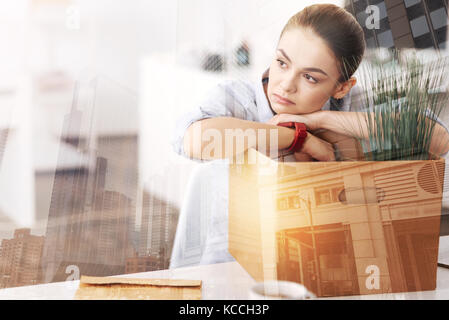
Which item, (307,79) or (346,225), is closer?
(346,225)

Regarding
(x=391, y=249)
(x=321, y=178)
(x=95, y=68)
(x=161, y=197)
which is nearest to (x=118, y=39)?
(x=95, y=68)

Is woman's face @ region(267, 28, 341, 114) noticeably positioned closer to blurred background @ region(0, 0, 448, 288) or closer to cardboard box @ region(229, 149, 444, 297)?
blurred background @ region(0, 0, 448, 288)

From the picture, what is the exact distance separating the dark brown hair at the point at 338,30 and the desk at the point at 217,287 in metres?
0.53

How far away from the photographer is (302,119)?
788 mm

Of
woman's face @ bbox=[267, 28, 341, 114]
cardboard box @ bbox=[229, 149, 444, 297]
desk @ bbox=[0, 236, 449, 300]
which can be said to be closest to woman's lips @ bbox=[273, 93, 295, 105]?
woman's face @ bbox=[267, 28, 341, 114]

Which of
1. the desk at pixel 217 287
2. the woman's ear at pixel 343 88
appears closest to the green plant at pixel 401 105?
the woman's ear at pixel 343 88

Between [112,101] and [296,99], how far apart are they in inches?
20.1

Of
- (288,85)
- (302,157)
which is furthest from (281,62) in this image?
(302,157)

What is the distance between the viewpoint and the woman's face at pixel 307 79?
800mm

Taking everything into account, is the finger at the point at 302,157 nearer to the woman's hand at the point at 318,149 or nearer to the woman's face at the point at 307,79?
the woman's hand at the point at 318,149

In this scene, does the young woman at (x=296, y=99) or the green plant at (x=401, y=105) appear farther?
the young woman at (x=296, y=99)

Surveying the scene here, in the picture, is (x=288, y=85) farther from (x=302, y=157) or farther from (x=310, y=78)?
(x=302, y=157)

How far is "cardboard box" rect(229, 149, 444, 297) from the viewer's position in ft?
1.75
